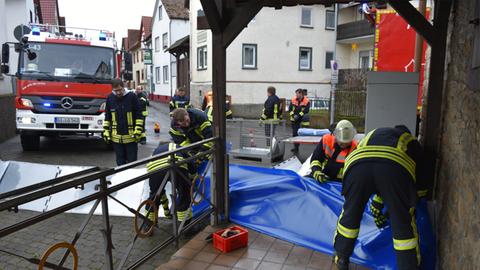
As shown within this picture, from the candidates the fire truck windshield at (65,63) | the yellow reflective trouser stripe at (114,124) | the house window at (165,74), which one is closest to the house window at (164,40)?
the house window at (165,74)

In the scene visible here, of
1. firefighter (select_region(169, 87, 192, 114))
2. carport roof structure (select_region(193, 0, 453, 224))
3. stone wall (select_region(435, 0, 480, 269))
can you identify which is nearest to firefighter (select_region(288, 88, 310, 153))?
firefighter (select_region(169, 87, 192, 114))

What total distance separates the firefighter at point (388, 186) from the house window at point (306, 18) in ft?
69.2

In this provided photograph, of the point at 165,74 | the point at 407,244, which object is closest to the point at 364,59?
the point at 165,74

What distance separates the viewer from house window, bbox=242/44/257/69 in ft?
74.1

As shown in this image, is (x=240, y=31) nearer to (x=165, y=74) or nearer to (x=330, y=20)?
(x=330, y=20)

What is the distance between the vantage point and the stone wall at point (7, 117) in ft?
37.8

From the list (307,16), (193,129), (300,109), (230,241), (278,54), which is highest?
(307,16)

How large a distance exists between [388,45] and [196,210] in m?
6.07

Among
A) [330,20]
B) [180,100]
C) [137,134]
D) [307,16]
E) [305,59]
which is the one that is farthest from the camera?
[330,20]

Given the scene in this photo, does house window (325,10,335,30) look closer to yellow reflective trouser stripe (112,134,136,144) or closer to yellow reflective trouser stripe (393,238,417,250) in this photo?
yellow reflective trouser stripe (112,134,136,144)

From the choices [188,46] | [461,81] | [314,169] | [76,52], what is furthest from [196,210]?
[188,46]

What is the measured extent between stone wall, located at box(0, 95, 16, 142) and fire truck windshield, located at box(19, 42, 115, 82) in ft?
9.86

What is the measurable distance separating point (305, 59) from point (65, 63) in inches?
666

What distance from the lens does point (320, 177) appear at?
4.79 meters
